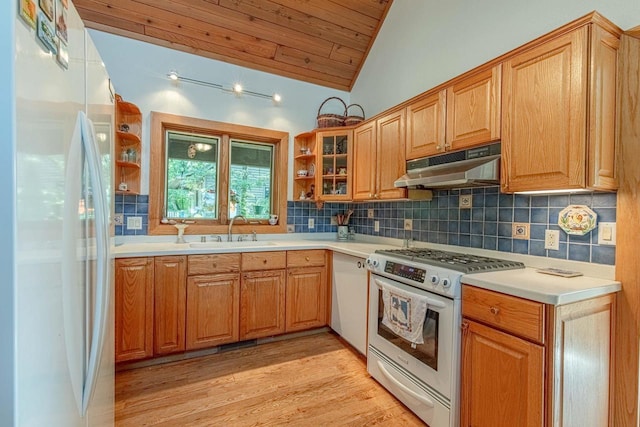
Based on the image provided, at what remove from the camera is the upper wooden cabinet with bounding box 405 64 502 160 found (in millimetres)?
1815

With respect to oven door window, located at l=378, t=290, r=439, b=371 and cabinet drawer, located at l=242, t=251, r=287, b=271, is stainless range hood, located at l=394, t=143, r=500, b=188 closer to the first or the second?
Answer: oven door window, located at l=378, t=290, r=439, b=371

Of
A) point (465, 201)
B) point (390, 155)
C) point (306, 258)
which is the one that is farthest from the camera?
point (306, 258)

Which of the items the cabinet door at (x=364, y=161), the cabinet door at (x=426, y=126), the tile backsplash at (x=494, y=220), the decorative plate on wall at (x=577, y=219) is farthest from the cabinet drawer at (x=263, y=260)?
the decorative plate on wall at (x=577, y=219)

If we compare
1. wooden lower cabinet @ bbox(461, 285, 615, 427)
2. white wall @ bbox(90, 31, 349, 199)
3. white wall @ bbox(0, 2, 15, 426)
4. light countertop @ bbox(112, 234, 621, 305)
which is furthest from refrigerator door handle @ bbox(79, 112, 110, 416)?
white wall @ bbox(90, 31, 349, 199)

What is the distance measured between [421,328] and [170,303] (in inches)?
74.6

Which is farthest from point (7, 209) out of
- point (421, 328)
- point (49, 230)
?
point (421, 328)

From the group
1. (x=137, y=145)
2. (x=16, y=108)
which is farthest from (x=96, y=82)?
(x=137, y=145)

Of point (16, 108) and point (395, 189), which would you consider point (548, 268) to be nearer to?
point (395, 189)

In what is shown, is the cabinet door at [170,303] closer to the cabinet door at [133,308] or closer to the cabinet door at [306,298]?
the cabinet door at [133,308]

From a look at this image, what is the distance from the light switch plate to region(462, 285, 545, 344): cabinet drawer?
67 cm

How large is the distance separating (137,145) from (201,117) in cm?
→ 65

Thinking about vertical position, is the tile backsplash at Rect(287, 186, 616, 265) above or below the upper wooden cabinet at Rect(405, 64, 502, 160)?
below

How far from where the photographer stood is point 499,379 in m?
1.41

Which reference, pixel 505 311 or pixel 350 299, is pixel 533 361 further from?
pixel 350 299
